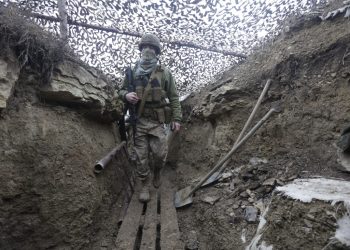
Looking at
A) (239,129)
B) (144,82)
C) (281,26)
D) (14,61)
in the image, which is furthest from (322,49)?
(14,61)

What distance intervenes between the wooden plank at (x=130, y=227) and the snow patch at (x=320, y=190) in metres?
1.49

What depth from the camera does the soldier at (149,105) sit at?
3.97 meters

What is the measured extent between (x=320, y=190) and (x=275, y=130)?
1.61 meters

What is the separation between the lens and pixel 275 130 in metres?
3.40

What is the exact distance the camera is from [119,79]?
5.75 metres

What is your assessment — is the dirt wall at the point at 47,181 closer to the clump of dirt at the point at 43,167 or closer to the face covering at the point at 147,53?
the clump of dirt at the point at 43,167

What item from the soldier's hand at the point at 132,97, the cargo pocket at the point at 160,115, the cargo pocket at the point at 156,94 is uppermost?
the cargo pocket at the point at 156,94

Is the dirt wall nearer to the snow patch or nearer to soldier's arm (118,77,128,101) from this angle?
soldier's arm (118,77,128,101)

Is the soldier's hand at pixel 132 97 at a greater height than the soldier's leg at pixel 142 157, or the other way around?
the soldier's hand at pixel 132 97

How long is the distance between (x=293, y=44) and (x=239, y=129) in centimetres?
147

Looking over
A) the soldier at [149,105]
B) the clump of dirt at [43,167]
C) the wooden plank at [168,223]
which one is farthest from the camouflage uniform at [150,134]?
the clump of dirt at [43,167]

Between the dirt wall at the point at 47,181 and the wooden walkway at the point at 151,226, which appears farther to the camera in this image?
the wooden walkway at the point at 151,226

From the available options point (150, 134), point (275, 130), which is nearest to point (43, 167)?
point (150, 134)

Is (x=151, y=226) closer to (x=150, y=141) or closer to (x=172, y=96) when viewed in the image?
(x=150, y=141)
